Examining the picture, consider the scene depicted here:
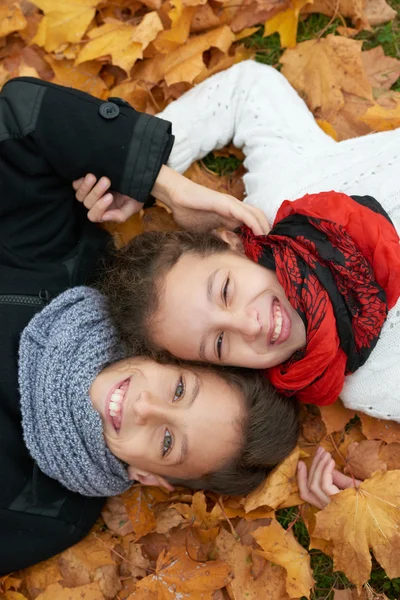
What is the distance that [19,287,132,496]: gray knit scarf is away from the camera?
1.90 m

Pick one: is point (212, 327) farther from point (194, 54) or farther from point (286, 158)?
point (194, 54)

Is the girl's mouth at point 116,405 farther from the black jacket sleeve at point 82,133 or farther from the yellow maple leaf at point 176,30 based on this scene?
the yellow maple leaf at point 176,30

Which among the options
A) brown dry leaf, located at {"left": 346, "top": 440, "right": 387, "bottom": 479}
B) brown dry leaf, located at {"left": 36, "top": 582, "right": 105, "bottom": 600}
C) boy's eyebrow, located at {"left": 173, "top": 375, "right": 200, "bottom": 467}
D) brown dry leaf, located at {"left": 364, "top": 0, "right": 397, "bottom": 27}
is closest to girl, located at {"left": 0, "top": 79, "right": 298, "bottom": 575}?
boy's eyebrow, located at {"left": 173, "top": 375, "right": 200, "bottom": 467}

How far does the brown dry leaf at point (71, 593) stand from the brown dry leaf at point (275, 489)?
0.63m

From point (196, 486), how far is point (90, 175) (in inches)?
44.7

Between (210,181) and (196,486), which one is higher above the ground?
(210,181)

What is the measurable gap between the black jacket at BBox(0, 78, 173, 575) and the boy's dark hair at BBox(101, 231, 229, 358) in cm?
18

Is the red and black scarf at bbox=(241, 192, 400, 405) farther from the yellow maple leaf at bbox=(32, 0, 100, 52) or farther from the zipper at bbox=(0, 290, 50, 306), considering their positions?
the yellow maple leaf at bbox=(32, 0, 100, 52)

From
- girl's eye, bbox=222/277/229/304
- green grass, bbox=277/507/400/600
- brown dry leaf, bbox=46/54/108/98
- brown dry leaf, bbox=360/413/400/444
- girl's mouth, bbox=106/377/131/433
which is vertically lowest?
green grass, bbox=277/507/400/600

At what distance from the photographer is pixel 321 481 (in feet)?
6.84

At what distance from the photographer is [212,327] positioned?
1.78m

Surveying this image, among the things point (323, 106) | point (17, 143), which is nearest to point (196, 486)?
point (17, 143)

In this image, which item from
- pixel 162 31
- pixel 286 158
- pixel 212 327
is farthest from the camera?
pixel 162 31

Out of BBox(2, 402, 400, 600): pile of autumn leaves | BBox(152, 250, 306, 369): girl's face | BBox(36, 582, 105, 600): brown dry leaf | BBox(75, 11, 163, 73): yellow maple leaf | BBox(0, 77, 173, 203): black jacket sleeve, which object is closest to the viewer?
BBox(152, 250, 306, 369): girl's face
